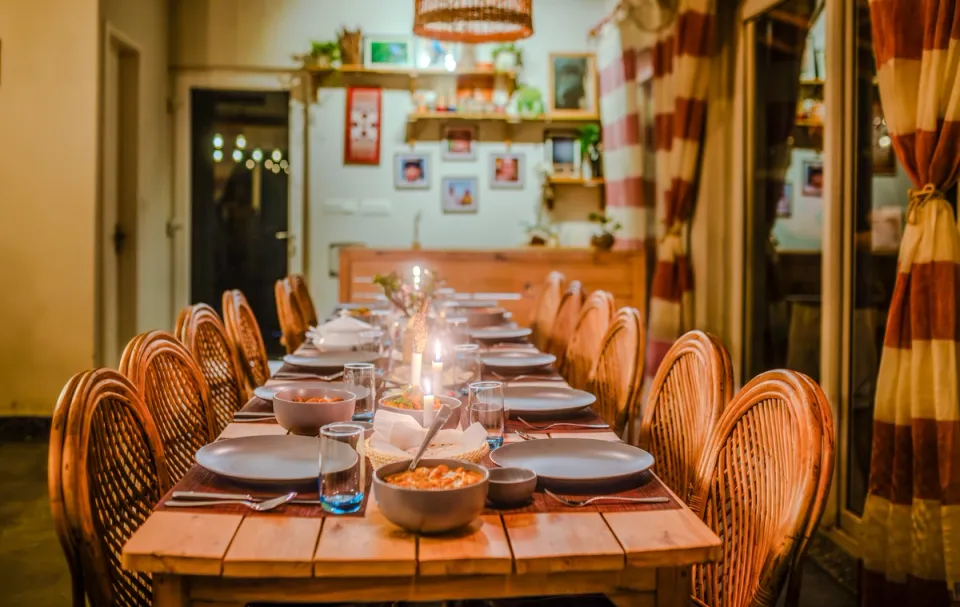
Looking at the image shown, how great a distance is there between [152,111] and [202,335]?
3.97 m

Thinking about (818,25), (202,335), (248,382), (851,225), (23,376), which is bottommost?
(23,376)

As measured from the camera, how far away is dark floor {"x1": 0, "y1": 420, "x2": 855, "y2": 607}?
2.57m

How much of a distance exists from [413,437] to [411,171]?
5112 mm

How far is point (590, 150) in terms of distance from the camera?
6188mm

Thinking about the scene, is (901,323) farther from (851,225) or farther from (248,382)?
(248,382)

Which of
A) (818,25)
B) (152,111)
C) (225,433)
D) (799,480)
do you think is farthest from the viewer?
(152,111)

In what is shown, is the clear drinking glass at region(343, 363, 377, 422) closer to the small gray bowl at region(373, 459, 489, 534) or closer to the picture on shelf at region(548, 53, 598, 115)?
the small gray bowl at region(373, 459, 489, 534)

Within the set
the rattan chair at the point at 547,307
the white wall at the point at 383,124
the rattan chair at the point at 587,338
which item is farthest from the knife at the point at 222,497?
the white wall at the point at 383,124

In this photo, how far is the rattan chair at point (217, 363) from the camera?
2445mm

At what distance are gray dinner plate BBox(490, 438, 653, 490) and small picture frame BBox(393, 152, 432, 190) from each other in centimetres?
501

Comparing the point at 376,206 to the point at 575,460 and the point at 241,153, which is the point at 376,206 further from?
the point at 575,460

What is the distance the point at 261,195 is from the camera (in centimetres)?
635

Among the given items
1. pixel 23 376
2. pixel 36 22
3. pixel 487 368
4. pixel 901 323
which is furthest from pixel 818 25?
pixel 23 376

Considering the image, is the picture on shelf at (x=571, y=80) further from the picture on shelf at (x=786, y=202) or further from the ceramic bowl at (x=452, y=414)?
the ceramic bowl at (x=452, y=414)
